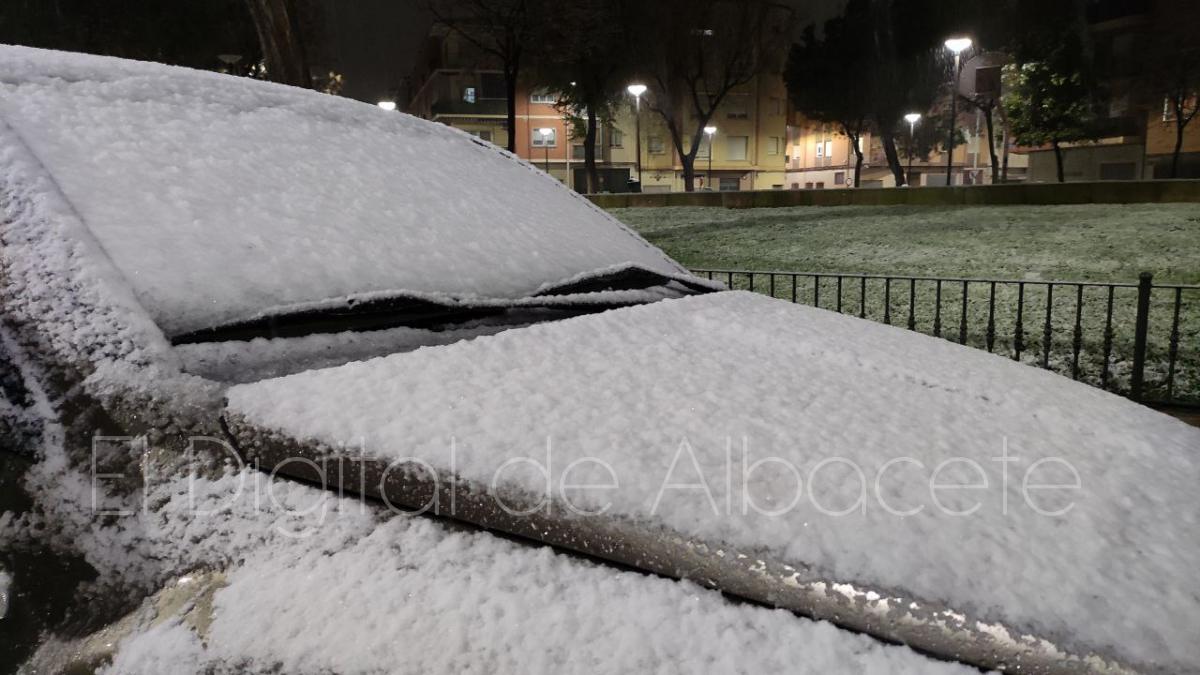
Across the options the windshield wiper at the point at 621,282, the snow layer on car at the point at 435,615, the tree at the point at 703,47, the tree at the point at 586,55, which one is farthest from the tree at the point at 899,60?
the snow layer on car at the point at 435,615

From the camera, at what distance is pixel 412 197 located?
78.5 inches

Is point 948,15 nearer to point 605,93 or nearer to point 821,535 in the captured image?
point 605,93

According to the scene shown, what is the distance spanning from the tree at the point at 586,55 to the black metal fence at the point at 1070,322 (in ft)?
58.7

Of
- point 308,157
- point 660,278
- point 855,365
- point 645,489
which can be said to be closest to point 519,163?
point 660,278

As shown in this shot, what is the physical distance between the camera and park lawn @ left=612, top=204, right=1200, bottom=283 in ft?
27.1

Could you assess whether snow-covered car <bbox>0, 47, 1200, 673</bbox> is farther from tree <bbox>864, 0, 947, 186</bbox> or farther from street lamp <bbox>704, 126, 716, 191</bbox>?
street lamp <bbox>704, 126, 716, 191</bbox>

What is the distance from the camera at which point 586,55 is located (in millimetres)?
26609

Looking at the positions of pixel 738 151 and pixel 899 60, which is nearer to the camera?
pixel 899 60

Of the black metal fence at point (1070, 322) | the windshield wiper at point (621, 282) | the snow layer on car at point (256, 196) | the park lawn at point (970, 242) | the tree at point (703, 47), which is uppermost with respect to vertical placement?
the tree at point (703, 47)

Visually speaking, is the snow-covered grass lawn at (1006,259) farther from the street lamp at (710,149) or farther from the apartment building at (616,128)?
the street lamp at (710,149)

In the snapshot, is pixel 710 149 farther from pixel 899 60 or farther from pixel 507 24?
pixel 507 24

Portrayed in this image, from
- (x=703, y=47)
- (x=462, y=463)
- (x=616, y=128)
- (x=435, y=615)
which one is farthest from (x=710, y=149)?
(x=435, y=615)

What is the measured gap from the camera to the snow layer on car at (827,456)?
0.99 meters

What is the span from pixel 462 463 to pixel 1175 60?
37.8m
